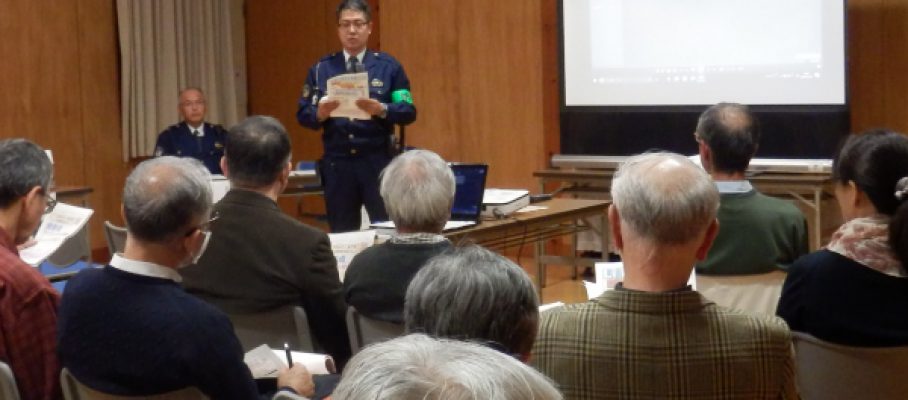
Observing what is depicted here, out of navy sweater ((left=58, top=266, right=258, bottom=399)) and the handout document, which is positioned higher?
navy sweater ((left=58, top=266, right=258, bottom=399))

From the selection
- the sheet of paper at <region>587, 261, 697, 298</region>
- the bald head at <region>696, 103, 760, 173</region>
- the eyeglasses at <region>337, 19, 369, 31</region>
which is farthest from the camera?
the eyeglasses at <region>337, 19, 369, 31</region>

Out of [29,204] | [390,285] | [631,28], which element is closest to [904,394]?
[390,285]

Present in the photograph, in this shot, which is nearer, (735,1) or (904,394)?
(904,394)

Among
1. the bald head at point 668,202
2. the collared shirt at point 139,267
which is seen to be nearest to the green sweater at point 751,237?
the bald head at point 668,202

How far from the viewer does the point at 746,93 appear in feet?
21.7

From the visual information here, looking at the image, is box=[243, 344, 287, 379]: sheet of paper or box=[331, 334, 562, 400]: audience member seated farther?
box=[243, 344, 287, 379]: sheet of paper

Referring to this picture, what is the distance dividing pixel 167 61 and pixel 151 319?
6.79m

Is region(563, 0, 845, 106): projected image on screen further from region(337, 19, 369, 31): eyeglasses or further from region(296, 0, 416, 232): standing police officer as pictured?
region(337, 19, 369, 31): eyeglasses

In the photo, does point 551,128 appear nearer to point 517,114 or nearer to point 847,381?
point 517,114

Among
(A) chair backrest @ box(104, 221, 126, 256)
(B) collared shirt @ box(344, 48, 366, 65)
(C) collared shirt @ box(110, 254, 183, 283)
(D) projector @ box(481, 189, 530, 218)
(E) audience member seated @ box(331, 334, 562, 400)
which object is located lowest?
(A) chair backrest @ box(104, 221, 126, 256)

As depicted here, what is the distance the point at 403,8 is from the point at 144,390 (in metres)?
6.44

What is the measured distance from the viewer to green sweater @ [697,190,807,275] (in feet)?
10.6

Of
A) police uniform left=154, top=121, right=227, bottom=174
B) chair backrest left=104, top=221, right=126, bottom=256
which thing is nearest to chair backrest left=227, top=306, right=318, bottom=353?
chair backrest left=104, top=221, right=126, bottom=256

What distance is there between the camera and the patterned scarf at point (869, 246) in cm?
262
